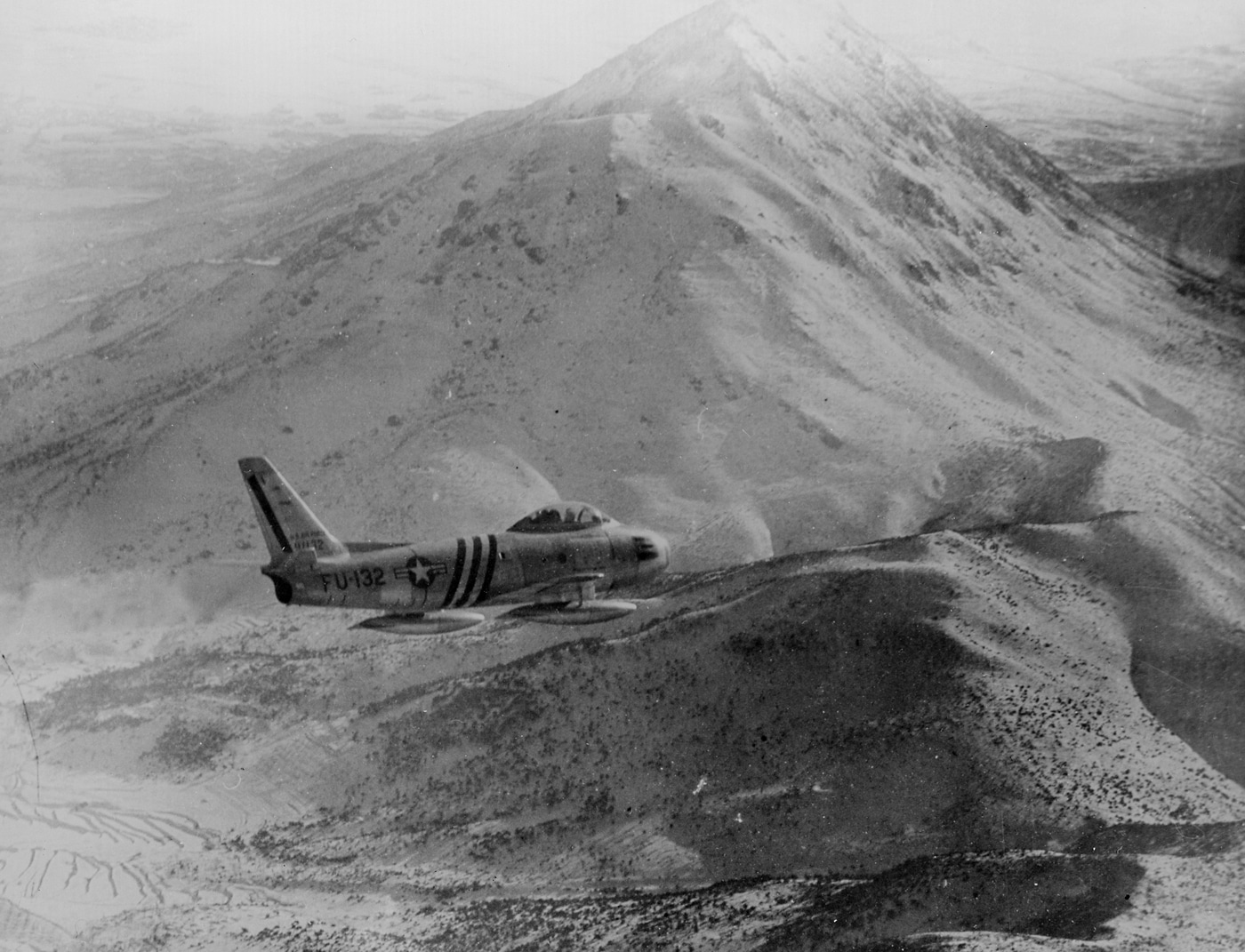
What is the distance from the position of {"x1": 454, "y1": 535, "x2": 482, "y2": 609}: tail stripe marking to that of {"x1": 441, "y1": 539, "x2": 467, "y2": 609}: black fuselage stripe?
12 centimetres

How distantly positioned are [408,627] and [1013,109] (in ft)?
83.2

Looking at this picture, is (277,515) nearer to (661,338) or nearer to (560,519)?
(560,519)

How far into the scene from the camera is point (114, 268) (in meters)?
28.6

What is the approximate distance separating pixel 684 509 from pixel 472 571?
8.28 m

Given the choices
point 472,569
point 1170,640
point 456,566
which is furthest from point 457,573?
point 1170,640

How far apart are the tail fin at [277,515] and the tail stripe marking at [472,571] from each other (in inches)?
71.6

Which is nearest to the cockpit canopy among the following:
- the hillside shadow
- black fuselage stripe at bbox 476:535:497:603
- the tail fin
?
black fuselage stripe at bbox 476:535:497:603

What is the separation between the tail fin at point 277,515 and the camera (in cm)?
1599

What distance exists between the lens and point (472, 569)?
16703 mm

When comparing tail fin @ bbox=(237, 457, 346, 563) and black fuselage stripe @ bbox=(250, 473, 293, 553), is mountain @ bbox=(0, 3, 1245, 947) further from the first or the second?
black fuselage stripe @ bbox=(250, 473, 293, 553)

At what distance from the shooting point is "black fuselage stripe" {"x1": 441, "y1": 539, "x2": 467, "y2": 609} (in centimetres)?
1656

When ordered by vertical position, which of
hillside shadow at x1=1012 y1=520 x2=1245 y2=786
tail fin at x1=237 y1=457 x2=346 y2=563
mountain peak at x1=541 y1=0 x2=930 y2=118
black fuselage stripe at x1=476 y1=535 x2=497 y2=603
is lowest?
hillside shadow at x1=1012 y1=520 x2=1245 y2=786

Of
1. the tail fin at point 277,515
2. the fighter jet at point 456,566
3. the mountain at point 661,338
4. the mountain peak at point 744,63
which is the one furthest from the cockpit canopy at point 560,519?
the mountain peak at point 744,63

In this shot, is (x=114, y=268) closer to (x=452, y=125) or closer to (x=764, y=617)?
(x=452, y=125)
